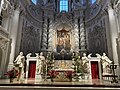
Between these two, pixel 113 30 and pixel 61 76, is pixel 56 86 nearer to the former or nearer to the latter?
pixel 61 76

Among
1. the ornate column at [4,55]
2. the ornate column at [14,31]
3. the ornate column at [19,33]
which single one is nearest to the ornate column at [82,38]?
the ornate column at [19,33]

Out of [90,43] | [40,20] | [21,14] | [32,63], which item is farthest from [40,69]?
[40,20]

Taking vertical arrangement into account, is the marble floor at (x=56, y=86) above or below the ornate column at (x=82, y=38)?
below

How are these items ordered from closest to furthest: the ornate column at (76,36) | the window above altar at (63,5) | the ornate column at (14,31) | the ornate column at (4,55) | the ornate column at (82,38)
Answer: the ornate column at (4,55) → the ornate column at (14,31) → the ornate column at (82,38) → the ornate column at (76,36) → the window above altar at (63,5)

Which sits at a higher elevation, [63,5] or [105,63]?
[63,5]

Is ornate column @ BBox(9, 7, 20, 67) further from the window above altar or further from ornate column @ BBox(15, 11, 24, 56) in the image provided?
the window above altar

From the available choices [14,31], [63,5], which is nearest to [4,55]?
[14,31]

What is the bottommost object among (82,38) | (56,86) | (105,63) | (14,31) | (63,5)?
(56,86)

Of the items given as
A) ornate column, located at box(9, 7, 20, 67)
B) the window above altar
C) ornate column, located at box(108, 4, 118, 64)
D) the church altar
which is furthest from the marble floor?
the window above altar

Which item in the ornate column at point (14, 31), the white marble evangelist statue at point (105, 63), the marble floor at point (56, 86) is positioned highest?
the ornate column at point (14, 31)

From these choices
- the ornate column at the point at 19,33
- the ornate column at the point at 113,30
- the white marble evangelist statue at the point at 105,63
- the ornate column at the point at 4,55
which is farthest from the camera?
the ornate column at the point at 19,33

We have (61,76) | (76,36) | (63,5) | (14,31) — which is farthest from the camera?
(63,5)

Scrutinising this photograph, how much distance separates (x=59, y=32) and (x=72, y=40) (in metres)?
2.24

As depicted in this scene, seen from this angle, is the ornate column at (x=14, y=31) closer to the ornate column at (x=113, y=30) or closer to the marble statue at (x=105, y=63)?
the marble statue at (x=105, y=63)
